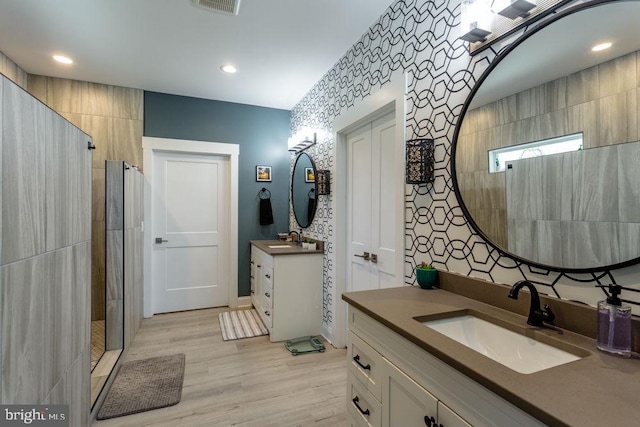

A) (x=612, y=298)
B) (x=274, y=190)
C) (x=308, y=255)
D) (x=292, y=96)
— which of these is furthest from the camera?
(x=274, y=190)

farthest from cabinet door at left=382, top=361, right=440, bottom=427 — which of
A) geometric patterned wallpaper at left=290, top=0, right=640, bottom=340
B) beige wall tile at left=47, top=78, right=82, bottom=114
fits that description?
Result: beige wall tile at left=47, top=78, right=82, bottom=114

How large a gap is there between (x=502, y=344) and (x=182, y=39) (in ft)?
9.98

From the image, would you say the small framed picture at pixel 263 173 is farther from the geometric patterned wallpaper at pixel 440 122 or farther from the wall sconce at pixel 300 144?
the geometric patterned wallpaper at pixel 440 122

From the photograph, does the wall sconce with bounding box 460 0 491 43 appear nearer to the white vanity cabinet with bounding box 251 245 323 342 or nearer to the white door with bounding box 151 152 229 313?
the white vanity cabinet with bounding box 251 245 323 342

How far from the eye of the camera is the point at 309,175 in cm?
353

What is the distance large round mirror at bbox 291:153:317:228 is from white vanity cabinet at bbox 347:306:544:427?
80.7 inches

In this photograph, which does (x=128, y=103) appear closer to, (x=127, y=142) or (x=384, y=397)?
(x=127, y=142)

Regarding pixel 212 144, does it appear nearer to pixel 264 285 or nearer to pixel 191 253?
pixel 191 253

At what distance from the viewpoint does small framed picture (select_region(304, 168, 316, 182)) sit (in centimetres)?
341

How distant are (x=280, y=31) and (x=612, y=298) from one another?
2.57 meters

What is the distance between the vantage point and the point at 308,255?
3.07 m

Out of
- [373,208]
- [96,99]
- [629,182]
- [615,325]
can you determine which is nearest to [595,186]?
[629,182]

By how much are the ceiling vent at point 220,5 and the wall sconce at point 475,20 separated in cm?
146

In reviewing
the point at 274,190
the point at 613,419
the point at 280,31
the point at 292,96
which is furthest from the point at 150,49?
the point at 613,419
